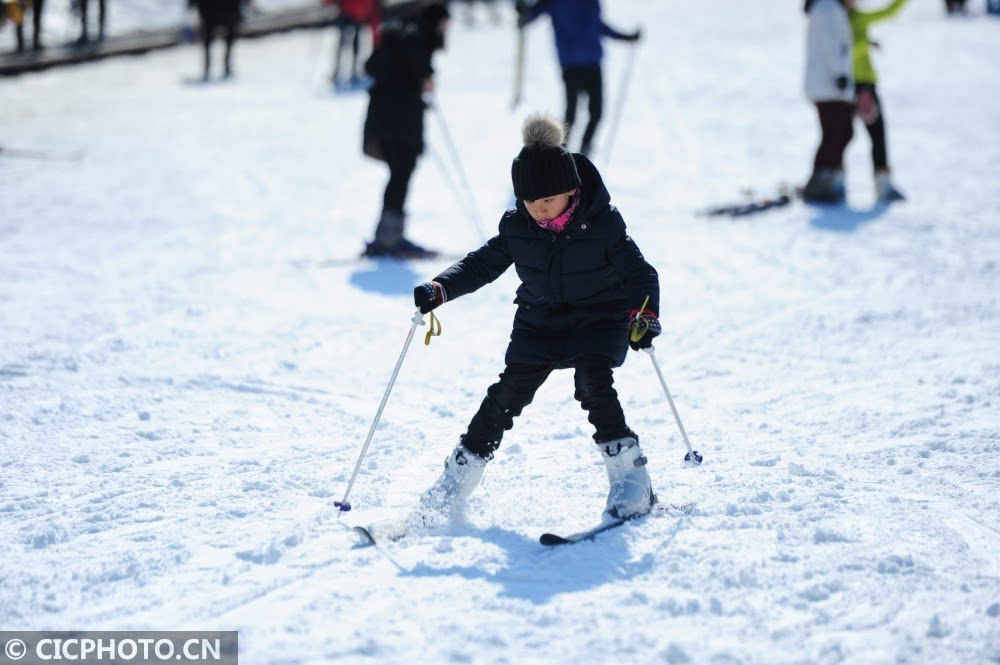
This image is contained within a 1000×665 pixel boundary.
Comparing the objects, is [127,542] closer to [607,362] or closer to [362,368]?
[607,362]

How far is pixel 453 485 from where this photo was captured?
3779mm

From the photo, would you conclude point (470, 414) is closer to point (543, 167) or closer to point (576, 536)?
point (576, 536)

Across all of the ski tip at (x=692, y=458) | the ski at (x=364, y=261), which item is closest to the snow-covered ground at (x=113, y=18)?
the ski at (x=364, y=261)

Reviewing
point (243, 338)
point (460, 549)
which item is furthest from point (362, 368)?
point (460, 549)

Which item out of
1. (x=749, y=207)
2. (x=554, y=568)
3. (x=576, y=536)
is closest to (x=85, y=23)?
(x=749, y=207)

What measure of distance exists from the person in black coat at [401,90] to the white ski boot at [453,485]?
4.15m

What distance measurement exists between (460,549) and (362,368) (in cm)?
231

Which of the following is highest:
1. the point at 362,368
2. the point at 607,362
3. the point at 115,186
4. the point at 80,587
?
the point at 607,362

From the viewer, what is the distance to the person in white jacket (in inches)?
338

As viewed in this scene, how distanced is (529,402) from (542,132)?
910 millimetres

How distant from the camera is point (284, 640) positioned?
117 inches

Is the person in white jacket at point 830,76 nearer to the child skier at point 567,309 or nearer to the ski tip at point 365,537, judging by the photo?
the child skier at point 567,309

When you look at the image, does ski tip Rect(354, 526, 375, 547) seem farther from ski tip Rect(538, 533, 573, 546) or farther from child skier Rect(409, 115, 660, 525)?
ski tip Rect(538, 533, 573, 546)

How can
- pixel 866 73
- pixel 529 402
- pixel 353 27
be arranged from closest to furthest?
1. pixel 529 402
2. pixel 866 73
3. pixel 353 27
